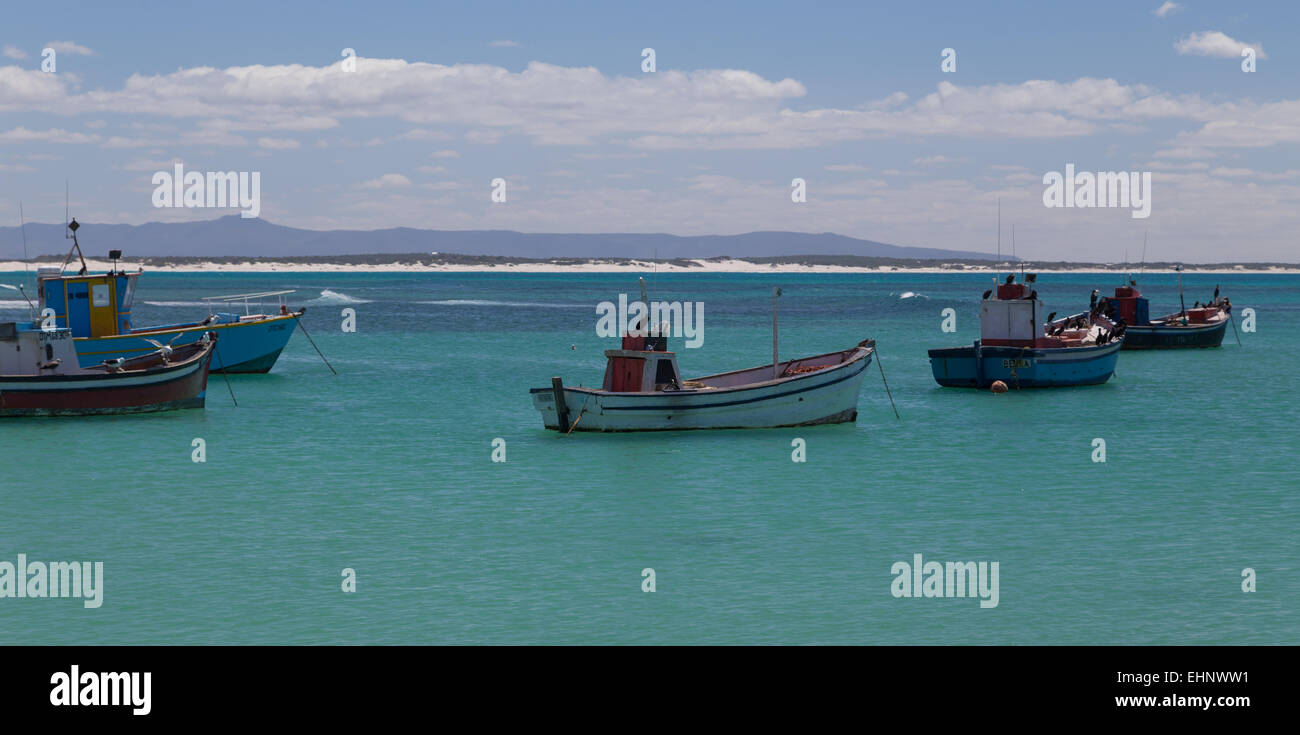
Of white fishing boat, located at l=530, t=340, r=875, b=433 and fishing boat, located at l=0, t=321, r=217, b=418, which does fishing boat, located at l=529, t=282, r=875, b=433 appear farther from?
fishing boat, located at l=0, t=321, r=217, b=418

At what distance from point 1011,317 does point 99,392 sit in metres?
31.7

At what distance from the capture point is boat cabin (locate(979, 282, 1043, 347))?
49.8m

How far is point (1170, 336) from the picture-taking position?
247ft

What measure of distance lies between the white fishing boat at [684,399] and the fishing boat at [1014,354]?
1282 centimetres

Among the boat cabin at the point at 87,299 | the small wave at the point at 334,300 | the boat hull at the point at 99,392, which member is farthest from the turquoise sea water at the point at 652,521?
the small wave at the point at 334,300

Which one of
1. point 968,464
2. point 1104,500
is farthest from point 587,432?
point 1104,500

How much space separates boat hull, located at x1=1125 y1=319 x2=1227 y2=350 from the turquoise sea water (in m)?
23.0


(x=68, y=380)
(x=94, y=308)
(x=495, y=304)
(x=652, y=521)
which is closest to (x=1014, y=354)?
(x=652, y=521)

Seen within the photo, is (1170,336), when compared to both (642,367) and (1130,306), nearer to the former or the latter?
(1130,306)

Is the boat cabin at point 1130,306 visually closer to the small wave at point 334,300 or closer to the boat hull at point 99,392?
the boat hull at point 99,392
